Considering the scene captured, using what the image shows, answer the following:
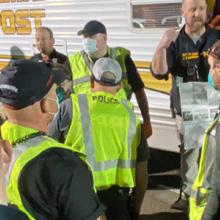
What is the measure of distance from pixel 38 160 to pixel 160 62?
1.99 metres

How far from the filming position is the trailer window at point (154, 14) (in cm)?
438

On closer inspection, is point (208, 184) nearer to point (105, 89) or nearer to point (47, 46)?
point (105, 89)

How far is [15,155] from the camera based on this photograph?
1.88m

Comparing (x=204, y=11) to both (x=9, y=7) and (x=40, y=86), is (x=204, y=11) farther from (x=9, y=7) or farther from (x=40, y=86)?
(x=9, y=7)

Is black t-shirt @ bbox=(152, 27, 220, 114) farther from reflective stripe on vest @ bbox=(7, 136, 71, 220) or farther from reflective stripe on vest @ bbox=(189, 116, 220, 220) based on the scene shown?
reflective stripe on vest @ bbox=(7, 136, 71, 220)

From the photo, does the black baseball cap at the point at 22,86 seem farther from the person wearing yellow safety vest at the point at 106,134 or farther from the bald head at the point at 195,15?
the bald head at the point at 195,15

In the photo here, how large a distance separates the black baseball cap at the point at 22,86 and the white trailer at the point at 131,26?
2673mm

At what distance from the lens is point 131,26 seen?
480 centimetres

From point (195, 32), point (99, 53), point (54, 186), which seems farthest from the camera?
point (99, 53)

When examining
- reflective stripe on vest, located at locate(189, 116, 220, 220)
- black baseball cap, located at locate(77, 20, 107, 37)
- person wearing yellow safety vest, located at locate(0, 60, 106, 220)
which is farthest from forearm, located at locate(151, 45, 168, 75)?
person wearing yellow safety vest, located at locate(0, 60, 106, 220)

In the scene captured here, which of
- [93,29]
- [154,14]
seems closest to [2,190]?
[93,29]

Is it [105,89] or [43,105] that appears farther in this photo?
[105,89]

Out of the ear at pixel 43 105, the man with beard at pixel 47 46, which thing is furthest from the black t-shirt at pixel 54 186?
the man with beard at pixel 47 46

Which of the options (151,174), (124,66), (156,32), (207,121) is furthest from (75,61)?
(151,174)
